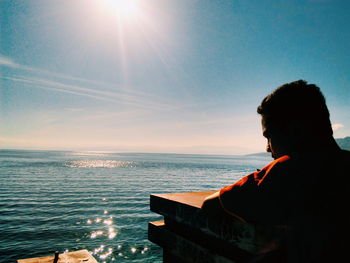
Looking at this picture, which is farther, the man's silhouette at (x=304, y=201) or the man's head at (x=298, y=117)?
the man's head at (x=298, y=117)

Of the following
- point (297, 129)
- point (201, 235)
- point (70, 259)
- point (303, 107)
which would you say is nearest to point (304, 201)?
point (297, 129)

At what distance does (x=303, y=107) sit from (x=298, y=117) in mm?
81

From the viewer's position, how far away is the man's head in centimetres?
169

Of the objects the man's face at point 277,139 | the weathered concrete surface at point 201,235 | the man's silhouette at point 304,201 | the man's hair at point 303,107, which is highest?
the man's hair at point 303,107

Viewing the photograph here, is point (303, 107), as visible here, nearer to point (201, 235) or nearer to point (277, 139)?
point (277, 139)

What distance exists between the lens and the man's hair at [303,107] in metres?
1.71

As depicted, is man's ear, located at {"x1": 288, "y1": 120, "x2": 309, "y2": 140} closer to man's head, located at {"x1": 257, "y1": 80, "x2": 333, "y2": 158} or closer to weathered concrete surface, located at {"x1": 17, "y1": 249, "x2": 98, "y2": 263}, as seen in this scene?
man's head, located at {"x1": 257, "y1": 80, "x2": 333, "y2": 158}

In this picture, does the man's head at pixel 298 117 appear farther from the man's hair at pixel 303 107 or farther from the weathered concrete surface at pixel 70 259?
the weathered concrete surface at pixel 70 259

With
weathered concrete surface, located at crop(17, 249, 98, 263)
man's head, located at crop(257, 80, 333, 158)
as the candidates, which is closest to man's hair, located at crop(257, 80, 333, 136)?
man's head, located at crop(257, 80, 333, 158)

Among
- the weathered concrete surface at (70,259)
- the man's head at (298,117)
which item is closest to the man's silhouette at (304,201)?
the man's head at (298,117)

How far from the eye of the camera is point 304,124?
172 centimetres

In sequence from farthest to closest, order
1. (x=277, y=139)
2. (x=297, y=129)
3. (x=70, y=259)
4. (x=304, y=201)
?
(x=70, y=259) → (x=277, y=139) → (x=297, y=129) → (x=304, y=201)

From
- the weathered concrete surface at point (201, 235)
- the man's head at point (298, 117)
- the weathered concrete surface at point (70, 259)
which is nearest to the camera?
the weathered concrete surface at point (201, 235)

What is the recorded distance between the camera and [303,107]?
173 centimetres
